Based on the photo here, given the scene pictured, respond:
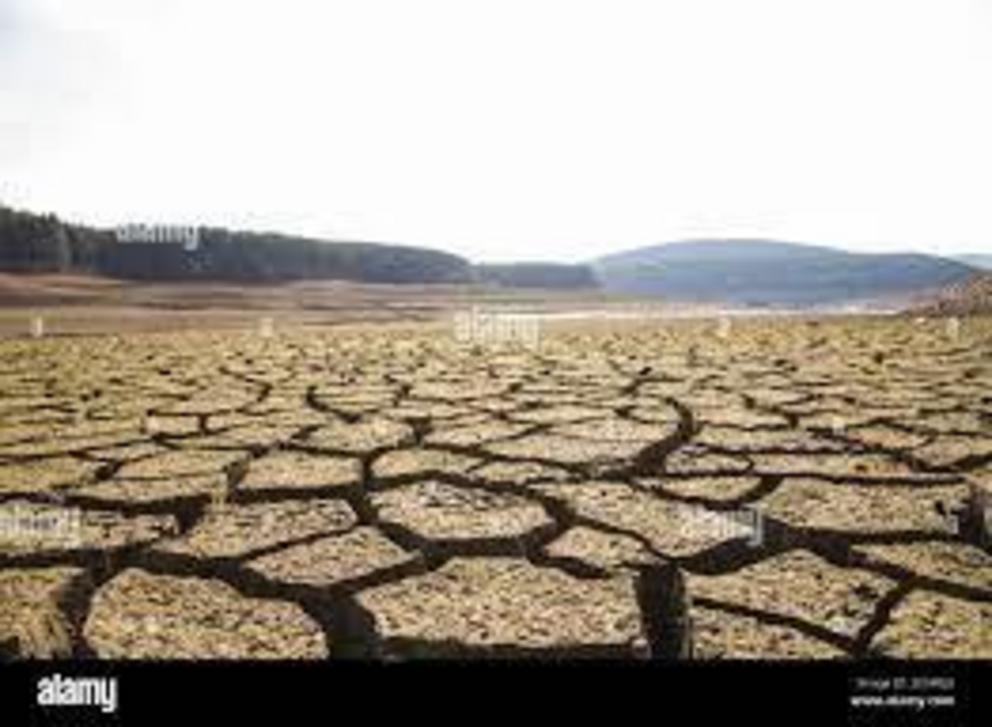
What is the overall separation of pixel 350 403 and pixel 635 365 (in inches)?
74.4

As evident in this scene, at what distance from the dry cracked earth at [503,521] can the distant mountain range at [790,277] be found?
60581 mm

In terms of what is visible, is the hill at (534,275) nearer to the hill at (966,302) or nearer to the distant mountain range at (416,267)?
the distant mountain range at (416,267)

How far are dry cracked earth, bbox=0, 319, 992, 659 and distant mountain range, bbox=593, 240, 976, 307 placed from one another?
60581 mm

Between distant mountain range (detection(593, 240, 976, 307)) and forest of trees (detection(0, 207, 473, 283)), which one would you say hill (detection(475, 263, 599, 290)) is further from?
distant mountain range (detection(593, 240, 976, 307))

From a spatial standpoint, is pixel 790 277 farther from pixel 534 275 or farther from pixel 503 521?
pixel 503 521

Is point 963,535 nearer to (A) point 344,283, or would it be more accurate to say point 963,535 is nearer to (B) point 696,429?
(B) point 696,429

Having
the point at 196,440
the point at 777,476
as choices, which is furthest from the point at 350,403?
the point at 777,476

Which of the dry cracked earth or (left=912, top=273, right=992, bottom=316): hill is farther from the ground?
(left=912, top=273, right=992, bottom=316): hill

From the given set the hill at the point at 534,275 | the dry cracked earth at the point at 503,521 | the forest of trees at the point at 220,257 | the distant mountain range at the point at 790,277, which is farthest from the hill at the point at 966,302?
the distant mountain range at the point at 790,277

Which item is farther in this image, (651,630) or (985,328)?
(985,328)

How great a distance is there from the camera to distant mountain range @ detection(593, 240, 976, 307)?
6931cm

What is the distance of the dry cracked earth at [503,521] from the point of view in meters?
1.66

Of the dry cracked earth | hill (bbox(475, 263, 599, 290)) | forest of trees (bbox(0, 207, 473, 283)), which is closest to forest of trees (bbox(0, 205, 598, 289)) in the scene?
forest of trees (bbox(0, 207, 473, 283))

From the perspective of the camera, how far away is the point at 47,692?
1.06 meters
